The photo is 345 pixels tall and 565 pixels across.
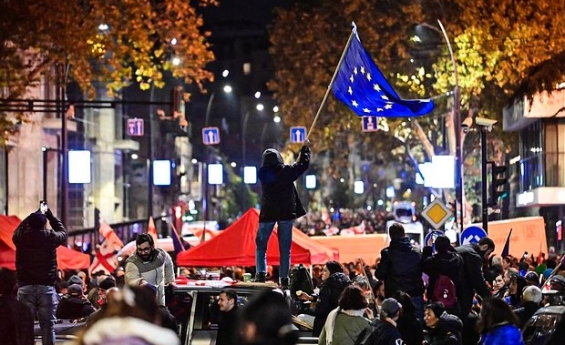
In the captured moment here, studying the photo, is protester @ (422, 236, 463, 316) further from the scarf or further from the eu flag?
the scarf

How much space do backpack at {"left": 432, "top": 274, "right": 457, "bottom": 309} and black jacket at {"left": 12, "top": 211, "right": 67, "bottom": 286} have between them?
433cm

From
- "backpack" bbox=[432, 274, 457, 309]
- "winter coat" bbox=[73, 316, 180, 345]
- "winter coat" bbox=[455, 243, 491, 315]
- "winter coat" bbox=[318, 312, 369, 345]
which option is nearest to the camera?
"winter coat" bbox=[73, 316, 180, 345]

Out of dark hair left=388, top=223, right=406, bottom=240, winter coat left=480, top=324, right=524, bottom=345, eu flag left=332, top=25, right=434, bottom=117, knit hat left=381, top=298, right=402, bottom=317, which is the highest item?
eu flag left=332, top=25, right=434, bottom=117

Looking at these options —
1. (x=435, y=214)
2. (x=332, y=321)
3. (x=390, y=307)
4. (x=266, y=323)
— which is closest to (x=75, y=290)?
(x=390, y=307)

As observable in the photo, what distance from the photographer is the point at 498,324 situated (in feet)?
33.8

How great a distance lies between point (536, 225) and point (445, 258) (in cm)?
2146

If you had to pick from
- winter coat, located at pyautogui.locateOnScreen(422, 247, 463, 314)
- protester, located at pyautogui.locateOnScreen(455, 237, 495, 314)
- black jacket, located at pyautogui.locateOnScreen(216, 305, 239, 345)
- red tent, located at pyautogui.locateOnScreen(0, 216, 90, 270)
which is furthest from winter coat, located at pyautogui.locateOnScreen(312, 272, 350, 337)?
red tent, located at pyautogui.locateOnScreen(0, 216, 90, 270)

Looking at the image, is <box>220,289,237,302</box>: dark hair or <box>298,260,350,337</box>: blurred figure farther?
<box>298,260,350,337</box>: blurred figure

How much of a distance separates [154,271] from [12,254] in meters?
11.4

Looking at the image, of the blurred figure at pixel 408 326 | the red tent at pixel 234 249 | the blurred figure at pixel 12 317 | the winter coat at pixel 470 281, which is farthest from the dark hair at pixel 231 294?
the red tent at pixel 234 249

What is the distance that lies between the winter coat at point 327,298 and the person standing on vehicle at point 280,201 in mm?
555

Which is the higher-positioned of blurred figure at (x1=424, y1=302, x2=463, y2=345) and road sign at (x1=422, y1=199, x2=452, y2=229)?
road sign at (x1=422, y1=199, x2=452, y2=229)

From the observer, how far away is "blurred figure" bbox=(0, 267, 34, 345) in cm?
1000

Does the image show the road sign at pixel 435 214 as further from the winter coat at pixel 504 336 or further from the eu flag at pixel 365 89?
the winter coat at pixel 504 336
